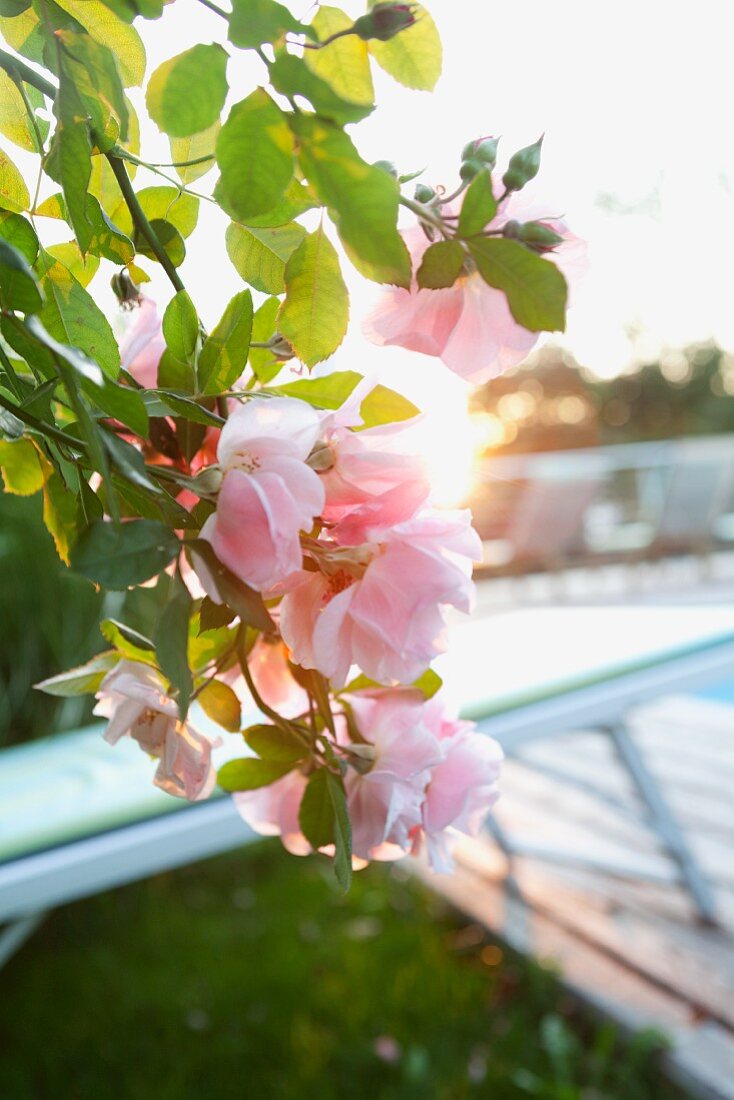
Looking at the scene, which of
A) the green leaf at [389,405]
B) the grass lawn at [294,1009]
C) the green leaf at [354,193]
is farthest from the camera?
the grass lawn at [294,1009]

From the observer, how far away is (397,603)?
0.29 metres

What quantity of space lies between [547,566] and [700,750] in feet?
19.2

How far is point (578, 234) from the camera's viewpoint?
12.8 inches

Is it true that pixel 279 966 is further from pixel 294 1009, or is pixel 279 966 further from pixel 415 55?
pixel 415 55

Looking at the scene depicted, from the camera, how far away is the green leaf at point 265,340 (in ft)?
1.32

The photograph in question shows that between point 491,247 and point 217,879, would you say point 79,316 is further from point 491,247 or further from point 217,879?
point 217,879

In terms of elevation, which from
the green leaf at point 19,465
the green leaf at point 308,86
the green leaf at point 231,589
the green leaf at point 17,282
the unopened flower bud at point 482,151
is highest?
the green leaf at point 308,86

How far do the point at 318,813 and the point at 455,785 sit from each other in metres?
0.07

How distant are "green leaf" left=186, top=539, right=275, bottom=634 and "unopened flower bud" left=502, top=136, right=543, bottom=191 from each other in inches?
5.8

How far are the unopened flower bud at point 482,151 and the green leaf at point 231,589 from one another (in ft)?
0.50

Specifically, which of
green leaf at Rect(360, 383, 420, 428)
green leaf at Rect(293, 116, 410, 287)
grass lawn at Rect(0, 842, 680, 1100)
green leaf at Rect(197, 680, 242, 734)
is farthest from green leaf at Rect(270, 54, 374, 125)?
grass lawn at Rect(0, 842, 680, 1100)

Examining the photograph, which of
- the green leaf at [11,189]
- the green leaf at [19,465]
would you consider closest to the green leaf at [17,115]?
the green leaf at [11,189]

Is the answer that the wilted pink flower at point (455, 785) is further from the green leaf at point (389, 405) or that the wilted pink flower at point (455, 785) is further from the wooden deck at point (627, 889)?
the wooden deck at point (627, 889)

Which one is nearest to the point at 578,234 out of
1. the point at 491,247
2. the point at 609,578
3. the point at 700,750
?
the point at 491,247
